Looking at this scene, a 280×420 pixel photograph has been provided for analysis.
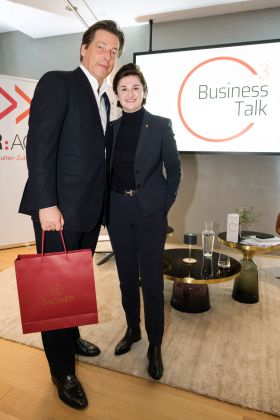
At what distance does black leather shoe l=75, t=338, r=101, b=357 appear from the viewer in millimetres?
1771

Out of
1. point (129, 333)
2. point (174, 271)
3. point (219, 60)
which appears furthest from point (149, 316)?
point (219, 60)

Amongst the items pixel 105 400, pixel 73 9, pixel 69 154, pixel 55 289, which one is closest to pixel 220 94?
pixel 73 9

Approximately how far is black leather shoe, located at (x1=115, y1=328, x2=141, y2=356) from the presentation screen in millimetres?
2339

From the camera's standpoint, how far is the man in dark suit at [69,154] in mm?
1173

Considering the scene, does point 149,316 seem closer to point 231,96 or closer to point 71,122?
A: point 71,122

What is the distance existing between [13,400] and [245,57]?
3.46m

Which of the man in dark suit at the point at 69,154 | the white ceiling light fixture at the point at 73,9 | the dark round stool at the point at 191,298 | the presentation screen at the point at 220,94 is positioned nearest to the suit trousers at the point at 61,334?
the man in dark suit at the point at 69,154

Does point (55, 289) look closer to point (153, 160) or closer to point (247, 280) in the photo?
point (153, 160)

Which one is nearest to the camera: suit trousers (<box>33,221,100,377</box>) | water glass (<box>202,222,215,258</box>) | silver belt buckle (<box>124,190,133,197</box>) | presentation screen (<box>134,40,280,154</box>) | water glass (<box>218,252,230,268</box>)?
suit trousers (<box>33,221,100,377</box>)

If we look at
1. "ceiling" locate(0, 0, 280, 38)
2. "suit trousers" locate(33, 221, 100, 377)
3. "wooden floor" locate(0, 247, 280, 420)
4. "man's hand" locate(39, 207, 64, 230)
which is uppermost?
"ceiling" locate(0, 0, 280, 38)

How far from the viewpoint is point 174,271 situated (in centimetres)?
212

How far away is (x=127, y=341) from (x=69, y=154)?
1136 millimetres

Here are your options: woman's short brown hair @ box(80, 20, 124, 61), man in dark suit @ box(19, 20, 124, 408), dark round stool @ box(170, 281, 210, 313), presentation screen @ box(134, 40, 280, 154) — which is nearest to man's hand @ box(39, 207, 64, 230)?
man in dark suit @ box(19, 20, 124, 408)

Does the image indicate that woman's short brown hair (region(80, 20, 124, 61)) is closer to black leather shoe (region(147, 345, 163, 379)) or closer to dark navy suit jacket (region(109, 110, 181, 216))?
dark navy suit jacket (region(109, 110, 181, 216))
